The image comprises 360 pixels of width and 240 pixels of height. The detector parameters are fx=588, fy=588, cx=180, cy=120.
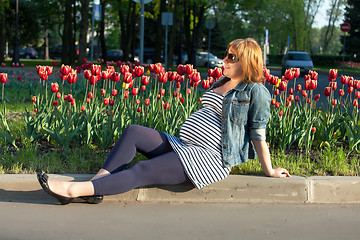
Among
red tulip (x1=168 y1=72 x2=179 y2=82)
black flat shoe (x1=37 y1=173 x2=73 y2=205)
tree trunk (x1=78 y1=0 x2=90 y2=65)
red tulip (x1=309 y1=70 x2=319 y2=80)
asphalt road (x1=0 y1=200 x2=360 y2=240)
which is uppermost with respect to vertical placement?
tree trunk (x1=78 y1=0 x2=90 y2=65)

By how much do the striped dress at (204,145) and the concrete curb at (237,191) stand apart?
0.26m

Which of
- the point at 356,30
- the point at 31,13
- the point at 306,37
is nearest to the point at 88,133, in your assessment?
the point at 31,13

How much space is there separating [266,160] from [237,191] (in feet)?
1.15

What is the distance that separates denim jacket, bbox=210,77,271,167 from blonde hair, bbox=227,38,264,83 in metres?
0.06

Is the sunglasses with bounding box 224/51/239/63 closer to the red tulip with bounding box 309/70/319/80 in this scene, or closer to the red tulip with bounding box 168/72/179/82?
the red tulip with bounding box 168/72/179/82

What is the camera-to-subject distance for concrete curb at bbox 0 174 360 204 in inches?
Answer: 177

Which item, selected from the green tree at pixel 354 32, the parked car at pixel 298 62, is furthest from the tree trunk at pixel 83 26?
the green tree at pixel 354 32

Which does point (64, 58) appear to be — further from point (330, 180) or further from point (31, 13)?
point (330, 180)

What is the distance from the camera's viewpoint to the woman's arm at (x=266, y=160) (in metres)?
4.30

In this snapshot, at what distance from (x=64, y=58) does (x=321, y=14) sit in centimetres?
4596

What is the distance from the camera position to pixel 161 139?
14.7 feet

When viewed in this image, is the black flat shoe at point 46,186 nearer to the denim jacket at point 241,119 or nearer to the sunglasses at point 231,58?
the denim jacket at point 241,119

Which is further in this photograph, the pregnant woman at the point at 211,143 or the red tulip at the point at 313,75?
the red tulip at the point at 313,75

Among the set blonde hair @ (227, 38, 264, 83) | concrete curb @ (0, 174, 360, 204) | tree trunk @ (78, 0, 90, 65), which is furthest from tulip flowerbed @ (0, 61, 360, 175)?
tree trunk @ (78, 0, 90, 65)
